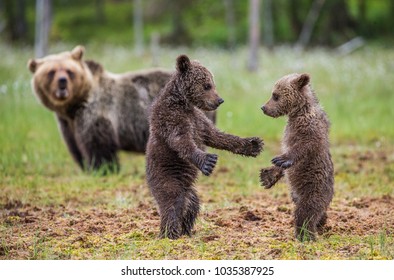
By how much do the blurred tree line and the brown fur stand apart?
20.5 m

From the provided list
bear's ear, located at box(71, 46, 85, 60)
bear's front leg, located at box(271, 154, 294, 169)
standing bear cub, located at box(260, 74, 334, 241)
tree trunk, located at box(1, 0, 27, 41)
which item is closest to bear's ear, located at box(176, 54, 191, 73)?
standing bear cub, located at box(260, 74, 334, 241)

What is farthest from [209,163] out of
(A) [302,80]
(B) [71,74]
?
(B) [71,74]

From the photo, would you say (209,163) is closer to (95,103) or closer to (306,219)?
(306,219)

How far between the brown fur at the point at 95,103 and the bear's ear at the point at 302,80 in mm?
4497

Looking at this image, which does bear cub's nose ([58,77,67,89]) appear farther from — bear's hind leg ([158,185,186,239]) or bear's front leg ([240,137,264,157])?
bear's front leg ([240,137,264,157])

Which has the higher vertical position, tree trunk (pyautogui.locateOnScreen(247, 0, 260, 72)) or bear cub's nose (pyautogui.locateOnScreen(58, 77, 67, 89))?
tree trunk (pyautogui.locateOnScreen(247, 0, 260, 72))

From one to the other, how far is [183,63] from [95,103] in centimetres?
461

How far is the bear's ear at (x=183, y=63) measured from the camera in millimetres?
5976

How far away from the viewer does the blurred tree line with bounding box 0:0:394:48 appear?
121ft

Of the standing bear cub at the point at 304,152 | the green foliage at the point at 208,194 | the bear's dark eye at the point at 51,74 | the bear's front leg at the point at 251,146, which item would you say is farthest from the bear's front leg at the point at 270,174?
the bear's dark eye at the point at 51,74

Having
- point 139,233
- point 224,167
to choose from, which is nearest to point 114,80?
point 224,167

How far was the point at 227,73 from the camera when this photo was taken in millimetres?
20141

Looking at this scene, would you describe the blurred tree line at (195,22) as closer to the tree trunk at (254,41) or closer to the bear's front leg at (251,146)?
the tree trunk at (254,41)
